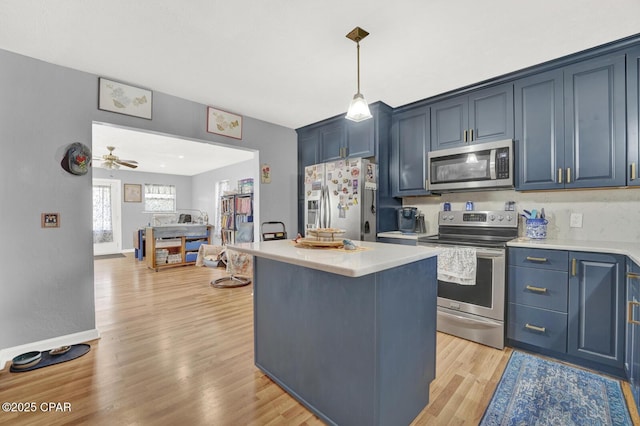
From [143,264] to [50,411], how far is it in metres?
5.06

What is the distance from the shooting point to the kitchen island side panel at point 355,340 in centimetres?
126

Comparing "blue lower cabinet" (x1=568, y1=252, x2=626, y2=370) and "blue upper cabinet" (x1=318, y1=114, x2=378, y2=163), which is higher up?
"blue upper cabinet" (x1=318, y1=114, x2=378, y2=163)

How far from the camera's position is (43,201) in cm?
229

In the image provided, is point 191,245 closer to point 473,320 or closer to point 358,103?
point 358,103

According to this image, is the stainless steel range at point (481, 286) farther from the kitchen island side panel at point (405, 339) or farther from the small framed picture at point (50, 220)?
the small framed picture at point (50, 220)

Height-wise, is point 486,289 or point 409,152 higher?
point 409,152

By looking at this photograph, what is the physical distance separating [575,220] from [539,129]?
0.86 metres

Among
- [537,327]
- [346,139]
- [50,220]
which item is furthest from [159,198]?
[537,327]

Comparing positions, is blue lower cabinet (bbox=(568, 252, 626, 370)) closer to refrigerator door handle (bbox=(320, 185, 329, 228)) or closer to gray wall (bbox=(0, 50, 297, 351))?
refrigerator door handle (bbox=(320, 185, 329, 228))

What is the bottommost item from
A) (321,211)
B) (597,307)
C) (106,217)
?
(597,307)

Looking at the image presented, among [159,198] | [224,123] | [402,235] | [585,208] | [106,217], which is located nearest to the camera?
[585,208]

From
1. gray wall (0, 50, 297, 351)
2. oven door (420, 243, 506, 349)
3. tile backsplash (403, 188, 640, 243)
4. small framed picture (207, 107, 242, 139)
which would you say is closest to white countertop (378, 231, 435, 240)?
oven door (420, 243, 506, 349)

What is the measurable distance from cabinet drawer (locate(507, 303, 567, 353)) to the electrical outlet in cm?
85

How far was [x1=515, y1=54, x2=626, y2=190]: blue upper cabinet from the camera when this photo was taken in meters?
2.09
